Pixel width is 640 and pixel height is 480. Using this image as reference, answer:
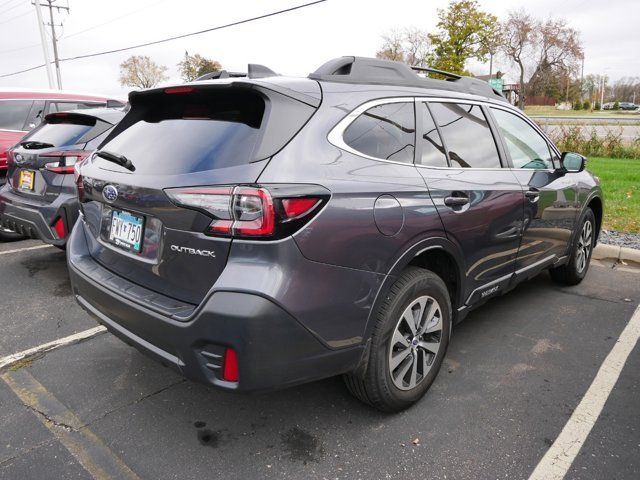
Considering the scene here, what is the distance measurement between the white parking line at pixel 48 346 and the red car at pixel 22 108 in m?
3.58

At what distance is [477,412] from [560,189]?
210 cm

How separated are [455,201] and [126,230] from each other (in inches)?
67.3

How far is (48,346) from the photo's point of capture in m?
3.37

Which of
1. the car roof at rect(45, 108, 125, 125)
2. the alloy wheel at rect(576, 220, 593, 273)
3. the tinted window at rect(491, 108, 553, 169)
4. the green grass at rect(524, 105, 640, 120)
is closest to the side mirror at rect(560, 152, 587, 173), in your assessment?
the tinted window at rect(491, 108, 553, 169)

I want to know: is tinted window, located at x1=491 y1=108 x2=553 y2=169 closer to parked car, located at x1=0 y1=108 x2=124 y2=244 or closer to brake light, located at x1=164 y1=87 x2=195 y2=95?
brake light, located at x1=164 y1=87 x2=195 y2=95

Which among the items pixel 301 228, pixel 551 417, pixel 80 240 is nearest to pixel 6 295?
pixel 80 240

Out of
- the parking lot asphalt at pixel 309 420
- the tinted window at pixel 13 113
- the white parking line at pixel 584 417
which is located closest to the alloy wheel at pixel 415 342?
the parking lot asphalt at pixel 309 420

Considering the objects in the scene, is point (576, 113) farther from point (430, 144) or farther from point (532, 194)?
point (430, 144)

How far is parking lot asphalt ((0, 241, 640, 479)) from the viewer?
2.25m

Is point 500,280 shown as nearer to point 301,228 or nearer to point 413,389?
point 413,389

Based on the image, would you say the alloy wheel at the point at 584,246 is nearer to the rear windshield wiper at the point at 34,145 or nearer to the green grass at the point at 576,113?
the rear windshield wiper at the point at 34,145

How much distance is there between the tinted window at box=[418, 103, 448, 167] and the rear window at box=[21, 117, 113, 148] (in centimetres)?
328

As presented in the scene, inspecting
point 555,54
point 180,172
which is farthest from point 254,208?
point 555,54

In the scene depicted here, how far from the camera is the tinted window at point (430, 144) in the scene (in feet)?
8.79
